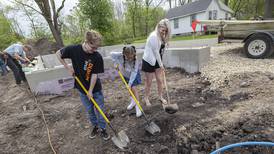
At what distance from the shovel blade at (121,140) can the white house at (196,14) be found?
19723 millimetres

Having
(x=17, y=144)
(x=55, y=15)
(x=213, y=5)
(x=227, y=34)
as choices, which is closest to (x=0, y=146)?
(x=17, y=144)

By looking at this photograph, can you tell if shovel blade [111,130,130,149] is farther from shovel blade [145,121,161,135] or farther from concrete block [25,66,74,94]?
concrete block [25,66,74,94]

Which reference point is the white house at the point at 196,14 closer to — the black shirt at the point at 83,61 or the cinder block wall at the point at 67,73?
the cinder block wall at the point at 67,73

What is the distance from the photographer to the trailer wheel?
4355 millimetres

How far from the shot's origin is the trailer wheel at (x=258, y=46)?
4.36m

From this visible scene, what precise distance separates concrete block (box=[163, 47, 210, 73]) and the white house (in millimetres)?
16086

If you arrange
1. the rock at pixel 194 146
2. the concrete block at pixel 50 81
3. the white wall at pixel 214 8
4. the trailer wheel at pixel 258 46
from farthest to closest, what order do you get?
the white wall at pixel 214 8
the trailer wheel at pixel 258 46
the concrete block at pixel 50 81
the rock at pixel 194 146

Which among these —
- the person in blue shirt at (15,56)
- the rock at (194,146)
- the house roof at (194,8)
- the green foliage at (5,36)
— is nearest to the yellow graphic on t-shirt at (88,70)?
the rock at (194,146)

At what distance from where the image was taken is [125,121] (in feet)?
8.93

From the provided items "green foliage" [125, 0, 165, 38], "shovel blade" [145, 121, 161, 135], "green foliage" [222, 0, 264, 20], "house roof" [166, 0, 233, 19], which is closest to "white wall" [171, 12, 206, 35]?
"house roof" [166, 0, 233, 19]

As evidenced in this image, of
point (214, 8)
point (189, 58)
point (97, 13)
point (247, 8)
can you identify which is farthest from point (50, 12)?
point (247, 8)

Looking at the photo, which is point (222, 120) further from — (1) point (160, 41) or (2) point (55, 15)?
(2) point (55, 15)

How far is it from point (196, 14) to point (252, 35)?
59.4ft

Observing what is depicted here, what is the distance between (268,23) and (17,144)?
271 inches
